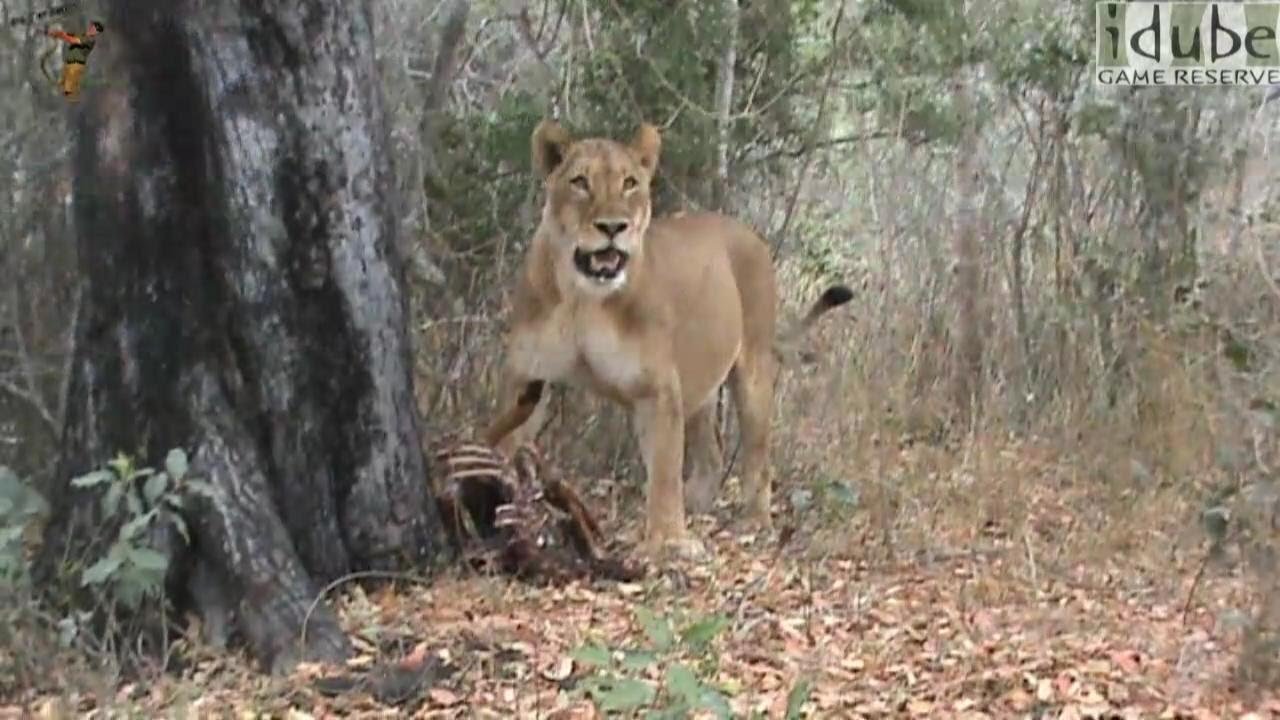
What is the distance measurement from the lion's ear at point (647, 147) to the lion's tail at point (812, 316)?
132cm

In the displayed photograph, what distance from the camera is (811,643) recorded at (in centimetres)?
508

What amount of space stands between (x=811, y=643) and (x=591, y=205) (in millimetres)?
1922

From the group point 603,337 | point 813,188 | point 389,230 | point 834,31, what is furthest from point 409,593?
point 813,188

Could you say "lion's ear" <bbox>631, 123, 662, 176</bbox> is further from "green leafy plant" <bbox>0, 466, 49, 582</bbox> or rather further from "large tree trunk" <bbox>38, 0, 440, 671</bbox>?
"green leafy plant" <bbox>0, 466, 49, 582</bbox>

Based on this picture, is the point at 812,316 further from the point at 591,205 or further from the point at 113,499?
the point at 113,499

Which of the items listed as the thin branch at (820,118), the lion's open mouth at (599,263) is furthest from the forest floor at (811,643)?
the thin branch at (820,118)

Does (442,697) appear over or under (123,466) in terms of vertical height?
under

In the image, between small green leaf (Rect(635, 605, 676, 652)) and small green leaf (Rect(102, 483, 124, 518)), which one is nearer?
small green leaf (Rect(635, 605, 676, 652))

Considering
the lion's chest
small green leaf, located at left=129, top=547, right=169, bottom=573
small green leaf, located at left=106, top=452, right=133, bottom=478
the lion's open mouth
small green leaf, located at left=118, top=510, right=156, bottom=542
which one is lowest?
small green leaf, located at left=129, top=547, right=169, bottom=573

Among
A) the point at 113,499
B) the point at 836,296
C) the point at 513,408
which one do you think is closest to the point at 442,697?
the point at 113,499

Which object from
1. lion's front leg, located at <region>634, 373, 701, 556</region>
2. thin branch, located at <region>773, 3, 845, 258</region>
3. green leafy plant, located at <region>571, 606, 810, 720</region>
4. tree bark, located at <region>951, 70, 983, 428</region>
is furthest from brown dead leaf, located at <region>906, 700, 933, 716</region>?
thin branch, located at <region>773, 3, 845, 258</region>

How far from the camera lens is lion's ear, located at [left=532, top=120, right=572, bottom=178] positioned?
6.45m

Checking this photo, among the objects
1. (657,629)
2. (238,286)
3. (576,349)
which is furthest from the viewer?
(576,349)

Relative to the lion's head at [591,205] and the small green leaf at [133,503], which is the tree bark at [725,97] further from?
the small green leaf at [133,503]
